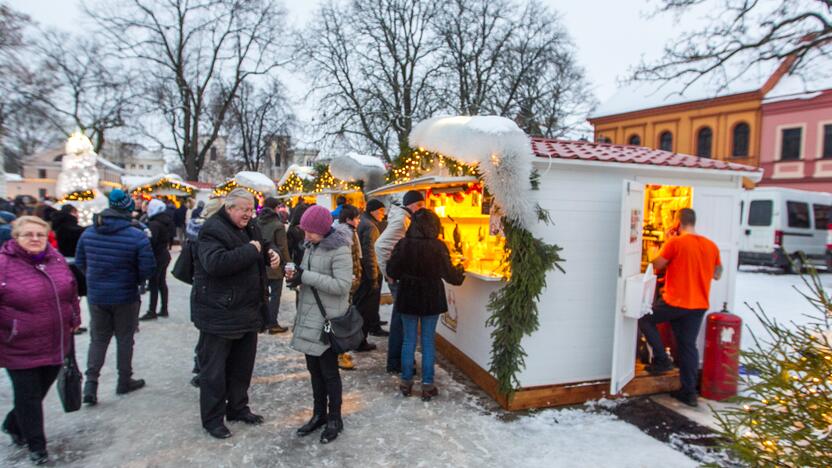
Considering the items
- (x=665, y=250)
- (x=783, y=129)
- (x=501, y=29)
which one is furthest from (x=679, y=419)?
(x=783, y=129)

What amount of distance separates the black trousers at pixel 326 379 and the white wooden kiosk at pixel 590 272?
1.68 meters

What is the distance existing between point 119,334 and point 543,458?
155 inches

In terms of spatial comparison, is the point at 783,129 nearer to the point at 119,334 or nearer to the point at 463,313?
the point at 463,313

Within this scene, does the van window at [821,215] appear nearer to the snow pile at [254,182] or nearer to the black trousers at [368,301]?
the black trousers at [368,301]

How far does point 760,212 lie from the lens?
46.1 ft

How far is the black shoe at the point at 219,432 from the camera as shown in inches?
150

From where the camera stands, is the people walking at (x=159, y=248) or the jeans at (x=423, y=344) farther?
the people walking at (x=159, y=248)

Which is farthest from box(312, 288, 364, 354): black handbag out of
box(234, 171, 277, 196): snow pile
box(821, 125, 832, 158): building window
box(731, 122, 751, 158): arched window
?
box(731, 122, 751, 158): arched window

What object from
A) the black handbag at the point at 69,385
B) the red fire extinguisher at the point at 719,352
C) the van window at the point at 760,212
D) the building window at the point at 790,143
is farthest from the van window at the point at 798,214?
the black handbag at the point at 69,385

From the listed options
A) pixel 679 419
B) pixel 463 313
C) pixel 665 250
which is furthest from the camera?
pixel 463 313

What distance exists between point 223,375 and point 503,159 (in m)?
2.98

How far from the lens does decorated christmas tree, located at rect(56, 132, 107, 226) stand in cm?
1431

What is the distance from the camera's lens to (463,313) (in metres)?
5.59

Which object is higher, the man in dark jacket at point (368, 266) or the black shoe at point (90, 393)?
the man in dark jacket at point (368, 266)
